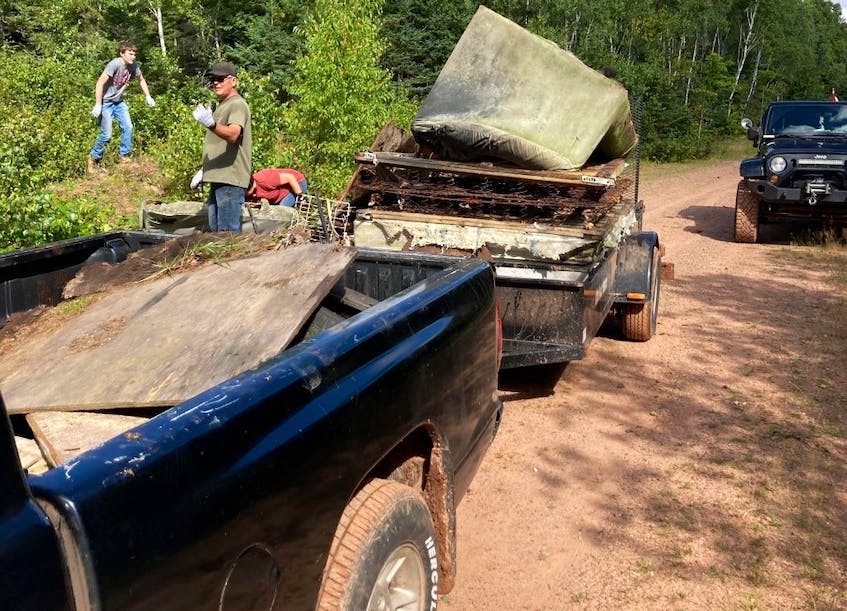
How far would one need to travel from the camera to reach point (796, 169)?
10.7 metres

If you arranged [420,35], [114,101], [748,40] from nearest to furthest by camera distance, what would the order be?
Answer: [114,101]
[420,35]
[748,40]

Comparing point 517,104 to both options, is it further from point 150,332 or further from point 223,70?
point 150,332

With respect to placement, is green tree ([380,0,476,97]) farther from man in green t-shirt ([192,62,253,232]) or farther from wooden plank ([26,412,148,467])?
wooden plank ([26,412,148,467])

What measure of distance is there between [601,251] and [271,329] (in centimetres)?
327

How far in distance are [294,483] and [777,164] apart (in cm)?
1027

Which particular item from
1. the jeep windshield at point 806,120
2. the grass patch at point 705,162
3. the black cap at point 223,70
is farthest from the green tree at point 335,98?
the grass patch at point 705,162

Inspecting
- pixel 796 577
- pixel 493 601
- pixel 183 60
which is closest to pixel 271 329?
pixel 493 601

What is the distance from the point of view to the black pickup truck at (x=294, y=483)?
4.82ft

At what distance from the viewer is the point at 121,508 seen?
1.55 metres

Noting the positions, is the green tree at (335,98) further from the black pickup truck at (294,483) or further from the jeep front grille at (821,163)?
the black pickup truck at (294,483)

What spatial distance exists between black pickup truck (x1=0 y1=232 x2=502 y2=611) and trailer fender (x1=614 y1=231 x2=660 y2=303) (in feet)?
10.2

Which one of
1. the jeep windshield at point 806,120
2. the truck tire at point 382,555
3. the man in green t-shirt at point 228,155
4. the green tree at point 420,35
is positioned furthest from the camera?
the green tree at point 420,35

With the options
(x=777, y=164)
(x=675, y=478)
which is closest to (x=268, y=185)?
(x=675, y=478)

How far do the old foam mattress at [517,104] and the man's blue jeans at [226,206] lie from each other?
4.65 ft
